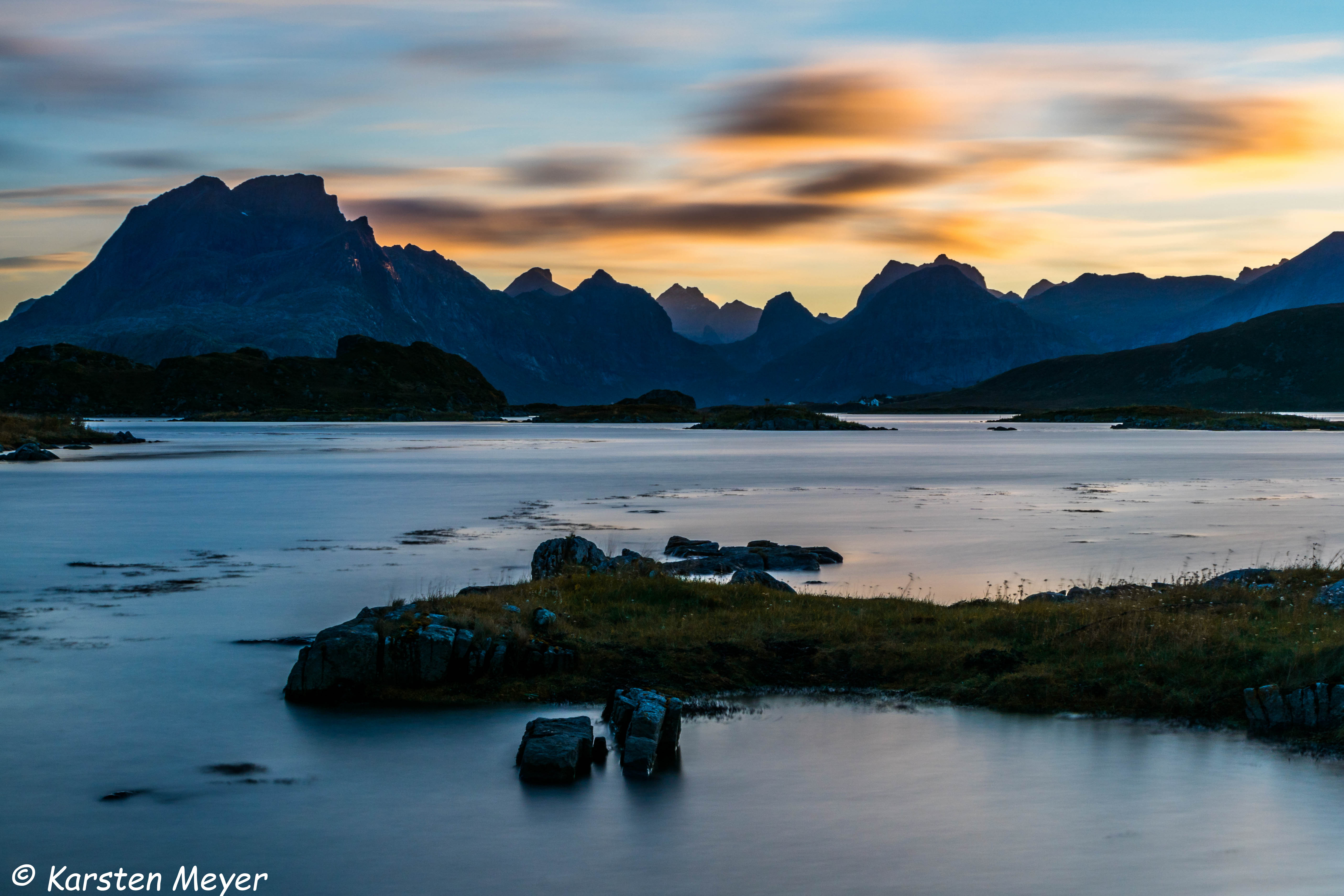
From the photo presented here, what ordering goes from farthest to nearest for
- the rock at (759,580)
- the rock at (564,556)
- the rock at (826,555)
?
the rock at (826,555), the rock at (564,556), the rock at (759,580)

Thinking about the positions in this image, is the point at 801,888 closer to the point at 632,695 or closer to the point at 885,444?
the point at 632,695

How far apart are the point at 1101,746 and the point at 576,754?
9293 mm

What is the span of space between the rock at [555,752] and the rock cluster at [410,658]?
4097 millimetres

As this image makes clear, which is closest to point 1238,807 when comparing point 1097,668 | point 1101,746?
point 1101,746

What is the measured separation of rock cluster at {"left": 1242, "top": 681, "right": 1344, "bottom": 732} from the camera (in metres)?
19.1

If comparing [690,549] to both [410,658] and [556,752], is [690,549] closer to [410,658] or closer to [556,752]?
[410,658]

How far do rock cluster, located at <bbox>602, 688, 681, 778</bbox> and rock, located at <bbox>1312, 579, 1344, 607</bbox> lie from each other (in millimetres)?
16609

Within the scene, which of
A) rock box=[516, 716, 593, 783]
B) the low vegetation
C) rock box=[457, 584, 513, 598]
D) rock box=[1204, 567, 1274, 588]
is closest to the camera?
rock box=[516, 716, 593, 783]

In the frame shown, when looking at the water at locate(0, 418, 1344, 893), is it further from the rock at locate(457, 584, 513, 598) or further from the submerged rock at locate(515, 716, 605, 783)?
the rock at locate(457, 584, 513, 598)

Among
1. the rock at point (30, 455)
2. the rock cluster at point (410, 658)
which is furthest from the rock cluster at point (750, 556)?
the rock at point (30, 455)

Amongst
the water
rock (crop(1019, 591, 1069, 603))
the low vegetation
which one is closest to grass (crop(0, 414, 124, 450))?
the low vegetation

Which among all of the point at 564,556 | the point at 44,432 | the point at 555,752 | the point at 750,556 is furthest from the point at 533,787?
the point at 44,432

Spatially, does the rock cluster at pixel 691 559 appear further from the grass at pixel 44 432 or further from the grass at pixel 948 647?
the grass at pixel 44 432

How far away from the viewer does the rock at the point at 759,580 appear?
31.0 m
